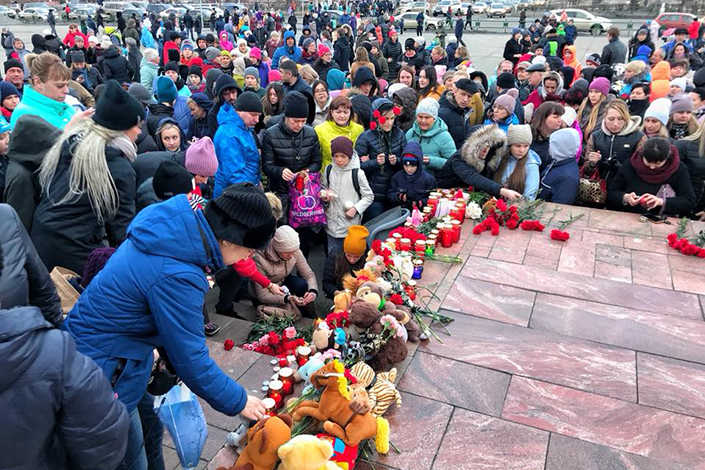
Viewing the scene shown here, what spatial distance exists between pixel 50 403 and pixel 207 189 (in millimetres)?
3820

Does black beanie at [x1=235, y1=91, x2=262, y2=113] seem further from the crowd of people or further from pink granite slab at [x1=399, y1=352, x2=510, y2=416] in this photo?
pink granite slab at [x1=399, y1=352, x2=510, y2=416]

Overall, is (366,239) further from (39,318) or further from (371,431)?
(39,318)

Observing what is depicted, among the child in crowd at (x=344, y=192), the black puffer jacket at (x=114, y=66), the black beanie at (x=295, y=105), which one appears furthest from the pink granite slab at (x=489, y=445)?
the black puffer jacket at (x=114, y=66)

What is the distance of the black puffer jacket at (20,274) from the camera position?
2.33 metres

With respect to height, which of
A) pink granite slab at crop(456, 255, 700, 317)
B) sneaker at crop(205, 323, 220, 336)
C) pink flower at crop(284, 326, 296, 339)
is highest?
pink granite slab at crop(456, 255, 700, 317)

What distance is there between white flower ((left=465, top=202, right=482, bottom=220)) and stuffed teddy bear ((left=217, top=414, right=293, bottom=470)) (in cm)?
359

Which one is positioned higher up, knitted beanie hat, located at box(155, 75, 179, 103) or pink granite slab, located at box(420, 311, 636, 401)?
knitted beanie hat, located at box(155, 75, 179, 103)

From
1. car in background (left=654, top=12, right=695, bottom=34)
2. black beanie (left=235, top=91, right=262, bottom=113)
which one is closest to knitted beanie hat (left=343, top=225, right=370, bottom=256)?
black beanie (left=235, top=91, right=262, bottom=113)

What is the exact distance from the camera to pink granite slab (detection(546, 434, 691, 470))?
262cm

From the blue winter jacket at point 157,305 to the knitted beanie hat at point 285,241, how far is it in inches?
98.9

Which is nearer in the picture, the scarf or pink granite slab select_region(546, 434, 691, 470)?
pink granite slab select_region(546, 434, 691, 470)

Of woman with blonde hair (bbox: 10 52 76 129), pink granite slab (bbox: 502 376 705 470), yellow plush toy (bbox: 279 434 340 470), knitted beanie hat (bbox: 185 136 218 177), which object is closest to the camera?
yellow plush toy (bbox: 279 434 340 470)

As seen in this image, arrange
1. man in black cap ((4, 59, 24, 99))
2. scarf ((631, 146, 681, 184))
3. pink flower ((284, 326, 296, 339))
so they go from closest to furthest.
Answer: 1. pink flower ((284, 326, 296, 339))
2. scarf ((631, 146, 681, 184))
3. man in black cap ((4, 59, 24, 99))

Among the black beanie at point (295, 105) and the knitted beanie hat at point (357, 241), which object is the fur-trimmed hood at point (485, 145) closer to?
the knitted beanie hat at point (357, 241)
